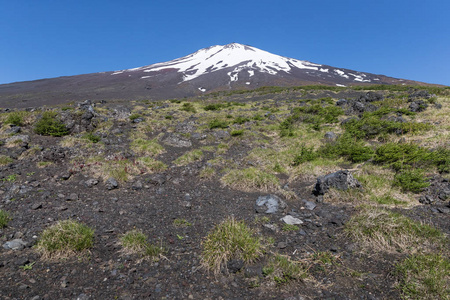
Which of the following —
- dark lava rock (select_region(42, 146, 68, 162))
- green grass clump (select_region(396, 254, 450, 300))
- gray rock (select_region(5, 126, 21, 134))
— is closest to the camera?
green grass clump (select_region(396, 254, 450, 300))

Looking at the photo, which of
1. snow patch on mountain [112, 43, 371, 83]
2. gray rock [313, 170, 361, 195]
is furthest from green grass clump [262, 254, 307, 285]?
snow patch on mountain [112, 43, 371, 83]

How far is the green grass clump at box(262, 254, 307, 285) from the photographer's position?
333cm

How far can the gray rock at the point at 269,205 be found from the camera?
18.3ft

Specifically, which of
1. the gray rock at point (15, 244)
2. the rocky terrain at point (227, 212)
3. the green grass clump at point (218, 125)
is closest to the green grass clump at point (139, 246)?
the rocky terrain at point (227, 212)

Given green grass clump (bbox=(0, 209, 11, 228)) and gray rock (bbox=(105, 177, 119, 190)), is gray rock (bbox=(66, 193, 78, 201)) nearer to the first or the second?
gray rock (bbox=(105, 177, 119, 190))

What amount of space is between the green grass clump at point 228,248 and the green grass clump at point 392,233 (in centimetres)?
207

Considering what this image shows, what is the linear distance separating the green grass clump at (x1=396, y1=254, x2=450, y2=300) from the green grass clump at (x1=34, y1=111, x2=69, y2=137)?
550 inches

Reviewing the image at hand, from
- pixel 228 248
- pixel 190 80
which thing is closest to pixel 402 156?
pixel 228 248

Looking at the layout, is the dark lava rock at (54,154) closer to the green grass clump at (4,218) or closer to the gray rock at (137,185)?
the gray rock at (137,185)

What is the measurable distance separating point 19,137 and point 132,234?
31.1ft

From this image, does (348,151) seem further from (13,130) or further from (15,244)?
(13,130)

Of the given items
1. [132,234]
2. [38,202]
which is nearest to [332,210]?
[132,234]

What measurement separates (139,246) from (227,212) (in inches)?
92.3

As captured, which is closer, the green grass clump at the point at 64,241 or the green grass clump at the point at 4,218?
the green grass clump at the point at 64,241
